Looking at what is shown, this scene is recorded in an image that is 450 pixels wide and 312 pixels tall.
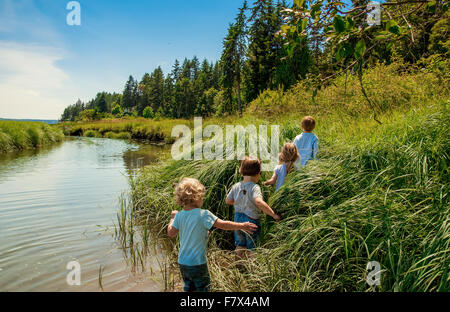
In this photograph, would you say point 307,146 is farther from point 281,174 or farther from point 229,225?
point 229,225

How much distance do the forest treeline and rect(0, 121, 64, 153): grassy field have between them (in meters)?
12.2

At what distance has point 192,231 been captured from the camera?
248 centimetres

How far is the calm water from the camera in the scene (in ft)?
11.4

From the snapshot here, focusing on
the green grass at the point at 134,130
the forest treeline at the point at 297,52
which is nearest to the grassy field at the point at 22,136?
the green grass at the point at 134,130

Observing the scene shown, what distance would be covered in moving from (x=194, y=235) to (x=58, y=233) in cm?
374

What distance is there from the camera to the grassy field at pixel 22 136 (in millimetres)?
16547

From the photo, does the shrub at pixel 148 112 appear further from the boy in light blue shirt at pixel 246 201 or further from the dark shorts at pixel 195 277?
the dark shorts at pixel 195 277

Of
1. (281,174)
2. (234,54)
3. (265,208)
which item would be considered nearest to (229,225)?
(265,208)

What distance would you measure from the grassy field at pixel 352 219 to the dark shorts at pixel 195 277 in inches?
13.6

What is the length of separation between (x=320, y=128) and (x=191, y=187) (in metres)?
Answer: 4.46

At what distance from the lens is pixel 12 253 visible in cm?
418

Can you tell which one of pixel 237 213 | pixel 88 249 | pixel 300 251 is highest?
pixel 237 213
